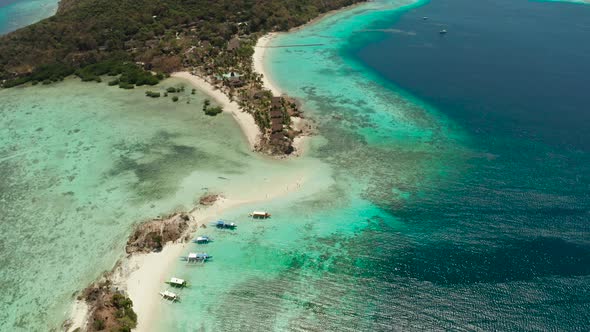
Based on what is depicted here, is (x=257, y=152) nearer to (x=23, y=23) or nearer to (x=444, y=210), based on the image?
(x=444, y=210)

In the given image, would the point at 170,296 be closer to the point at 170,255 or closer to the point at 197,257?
the point at 197,257

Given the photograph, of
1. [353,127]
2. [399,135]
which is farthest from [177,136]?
[399,135]

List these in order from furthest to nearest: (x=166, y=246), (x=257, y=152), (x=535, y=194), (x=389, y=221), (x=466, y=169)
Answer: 1. (x=257, y=152)
2. (x=466, y=169)
3. (x=535, y=194)
4. (x=389, y=221)
5. (x=166, y=246)

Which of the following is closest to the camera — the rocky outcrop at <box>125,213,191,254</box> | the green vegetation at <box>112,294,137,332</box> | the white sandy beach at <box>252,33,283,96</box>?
the green vegetation at <box>112,294,137,332</box>

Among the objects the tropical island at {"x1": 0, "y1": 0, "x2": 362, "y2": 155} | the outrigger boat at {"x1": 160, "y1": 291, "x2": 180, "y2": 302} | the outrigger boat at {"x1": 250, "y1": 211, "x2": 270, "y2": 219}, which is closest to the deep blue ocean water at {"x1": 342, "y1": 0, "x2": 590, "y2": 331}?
the outrigger boat at {"x1": 250, "y1": 211, "x2": 270, "y2": 219}

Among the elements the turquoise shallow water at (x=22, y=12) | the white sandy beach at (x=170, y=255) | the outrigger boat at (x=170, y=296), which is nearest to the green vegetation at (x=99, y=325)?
the white sandy beach at (x=170, y=255)

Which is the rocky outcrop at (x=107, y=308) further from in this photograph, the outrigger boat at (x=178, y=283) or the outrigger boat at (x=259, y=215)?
the outrigger boat at (x=259, y=215)

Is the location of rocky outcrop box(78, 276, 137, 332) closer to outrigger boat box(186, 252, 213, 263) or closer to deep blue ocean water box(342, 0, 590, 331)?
outrigger boat box(186, 252, 213, 263)
